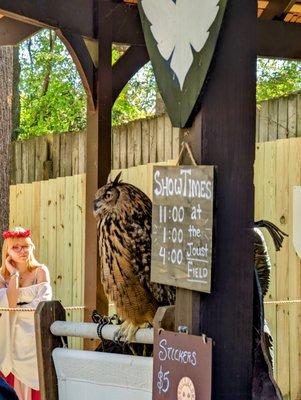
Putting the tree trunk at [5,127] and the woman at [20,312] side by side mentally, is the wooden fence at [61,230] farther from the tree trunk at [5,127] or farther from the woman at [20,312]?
the woman at [20,312]

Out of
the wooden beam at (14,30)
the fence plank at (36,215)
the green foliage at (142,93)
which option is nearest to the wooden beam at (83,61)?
the wooden beam at (14,30)

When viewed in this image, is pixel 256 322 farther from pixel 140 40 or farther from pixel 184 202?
pixel 140 40

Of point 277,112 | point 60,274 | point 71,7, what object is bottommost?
point 60,274

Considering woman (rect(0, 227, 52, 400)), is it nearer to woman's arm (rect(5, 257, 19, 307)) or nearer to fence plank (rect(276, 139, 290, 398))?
woman's arm (rect(5, 257, 19, 307))

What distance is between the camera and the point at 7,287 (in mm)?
6875

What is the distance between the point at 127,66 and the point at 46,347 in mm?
2427

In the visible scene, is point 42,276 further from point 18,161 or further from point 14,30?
point 18,161

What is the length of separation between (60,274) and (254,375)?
19.1ft

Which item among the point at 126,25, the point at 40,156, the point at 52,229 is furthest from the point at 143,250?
the point at 40,156

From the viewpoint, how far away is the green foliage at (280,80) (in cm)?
1476

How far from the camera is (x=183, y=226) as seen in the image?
3141 mm

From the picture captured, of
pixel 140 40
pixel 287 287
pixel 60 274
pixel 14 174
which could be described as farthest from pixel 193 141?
pixel 14 174

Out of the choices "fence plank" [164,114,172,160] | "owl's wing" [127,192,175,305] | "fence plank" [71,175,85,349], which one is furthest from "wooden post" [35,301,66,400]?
"fence plank" [71,175,85,349]

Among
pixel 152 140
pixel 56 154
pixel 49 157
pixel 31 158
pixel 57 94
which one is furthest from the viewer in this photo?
pixel 57 94
